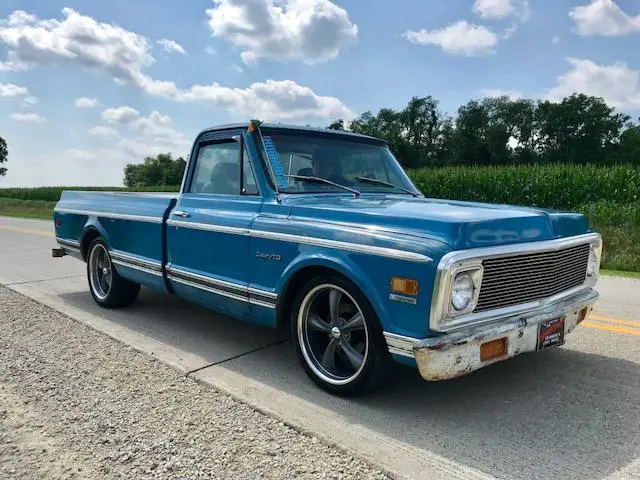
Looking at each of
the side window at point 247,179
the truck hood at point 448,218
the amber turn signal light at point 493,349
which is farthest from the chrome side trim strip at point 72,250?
the amber turn signal light at point 493,349

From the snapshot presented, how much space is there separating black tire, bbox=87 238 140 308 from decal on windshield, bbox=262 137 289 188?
258 centimetres

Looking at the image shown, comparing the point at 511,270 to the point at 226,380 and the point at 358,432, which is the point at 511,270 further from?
the point at 226,380

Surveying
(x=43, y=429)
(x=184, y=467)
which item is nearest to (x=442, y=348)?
(x=184, y=467)

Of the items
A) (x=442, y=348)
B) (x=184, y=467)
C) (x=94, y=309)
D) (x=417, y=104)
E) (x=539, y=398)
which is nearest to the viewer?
(x=184, y=467)

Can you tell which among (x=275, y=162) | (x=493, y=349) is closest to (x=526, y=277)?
(x=493, y=349)

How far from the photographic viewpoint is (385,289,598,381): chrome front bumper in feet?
10.2

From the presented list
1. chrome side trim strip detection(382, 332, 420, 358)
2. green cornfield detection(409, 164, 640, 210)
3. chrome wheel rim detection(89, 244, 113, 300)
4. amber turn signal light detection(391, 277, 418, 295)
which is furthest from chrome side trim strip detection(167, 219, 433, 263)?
green cornfield detection(409, 164, 640, 210)

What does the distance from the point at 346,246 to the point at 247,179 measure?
56.5 inches

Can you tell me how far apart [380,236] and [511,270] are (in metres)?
0.82

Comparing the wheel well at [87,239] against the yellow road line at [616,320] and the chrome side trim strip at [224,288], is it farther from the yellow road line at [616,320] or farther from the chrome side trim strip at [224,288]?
the yellow road line at [616,320]

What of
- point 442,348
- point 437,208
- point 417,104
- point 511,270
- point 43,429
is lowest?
point 43,429

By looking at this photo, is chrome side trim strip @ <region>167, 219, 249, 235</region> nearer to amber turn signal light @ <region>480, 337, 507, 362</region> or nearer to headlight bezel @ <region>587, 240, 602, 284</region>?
amber turn signal light @ <region>480, 337, 507, 362</region>

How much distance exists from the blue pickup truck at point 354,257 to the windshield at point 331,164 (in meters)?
0.01

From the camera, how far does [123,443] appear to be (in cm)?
309
